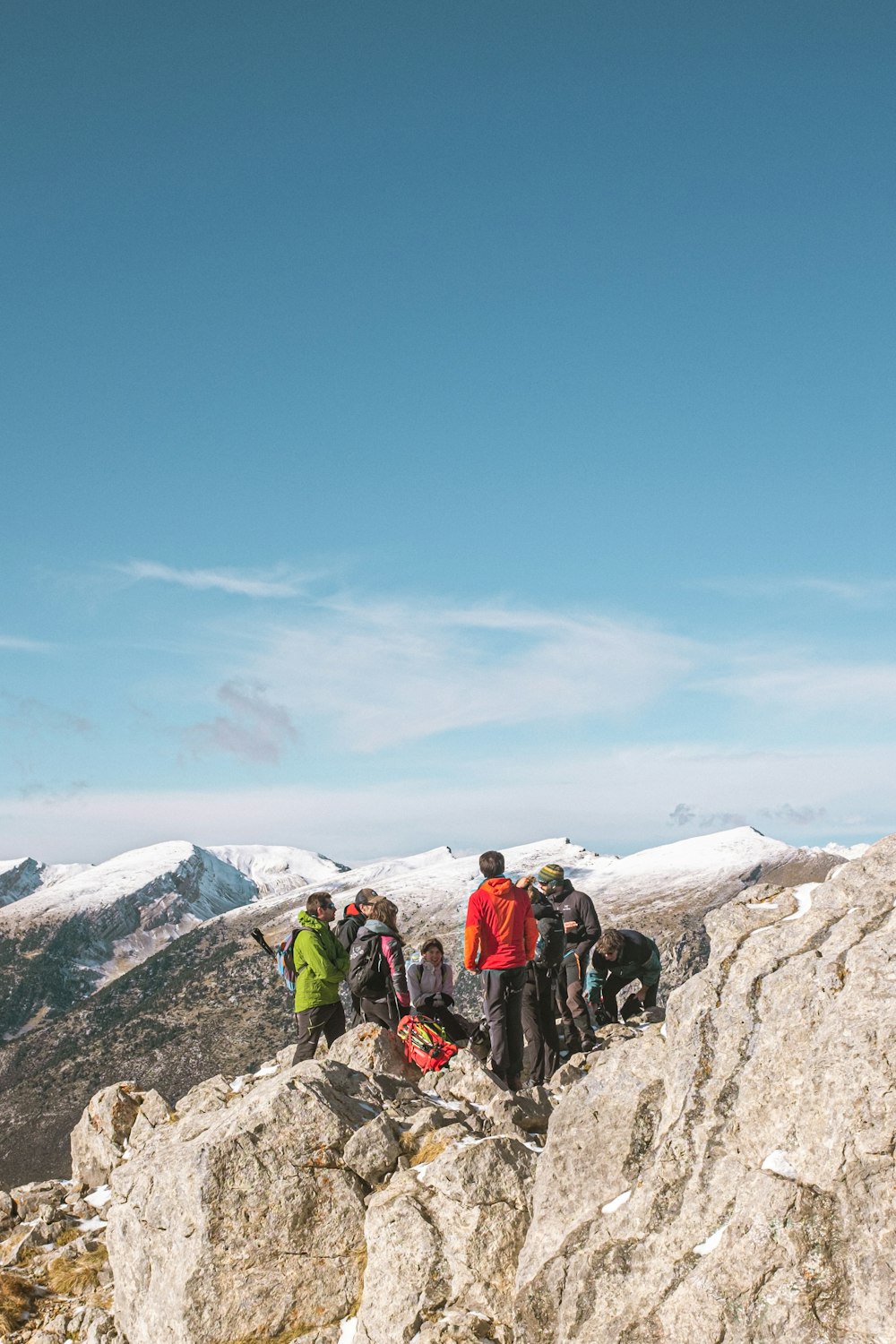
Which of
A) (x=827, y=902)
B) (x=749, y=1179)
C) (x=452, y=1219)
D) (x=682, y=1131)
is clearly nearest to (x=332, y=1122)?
(x=452, y=1219)

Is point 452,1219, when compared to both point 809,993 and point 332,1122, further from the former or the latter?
point 809,993

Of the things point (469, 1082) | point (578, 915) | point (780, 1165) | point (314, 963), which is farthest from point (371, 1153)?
point (578, 915)

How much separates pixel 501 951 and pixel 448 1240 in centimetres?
539

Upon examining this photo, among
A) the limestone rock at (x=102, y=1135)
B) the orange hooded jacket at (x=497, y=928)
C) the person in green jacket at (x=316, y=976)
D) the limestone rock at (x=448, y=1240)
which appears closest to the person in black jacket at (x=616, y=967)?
the orange hooded jacket at (x=497, y=928)

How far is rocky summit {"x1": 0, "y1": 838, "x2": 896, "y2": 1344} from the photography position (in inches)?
344

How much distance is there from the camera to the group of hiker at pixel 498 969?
645 inches

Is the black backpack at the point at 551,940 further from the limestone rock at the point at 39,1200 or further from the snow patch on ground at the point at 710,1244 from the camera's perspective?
the snow patch on ground at the point at 710,1244

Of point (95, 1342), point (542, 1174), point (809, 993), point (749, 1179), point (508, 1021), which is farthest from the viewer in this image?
point (508, 1021)

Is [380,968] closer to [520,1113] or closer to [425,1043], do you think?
[425,1043]

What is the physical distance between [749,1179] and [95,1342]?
31.2 feet

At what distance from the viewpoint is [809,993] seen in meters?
10.3

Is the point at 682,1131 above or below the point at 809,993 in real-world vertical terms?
below

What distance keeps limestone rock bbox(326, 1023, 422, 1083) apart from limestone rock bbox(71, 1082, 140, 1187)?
18.2ft

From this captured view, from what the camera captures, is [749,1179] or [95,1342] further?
[95,1342]
